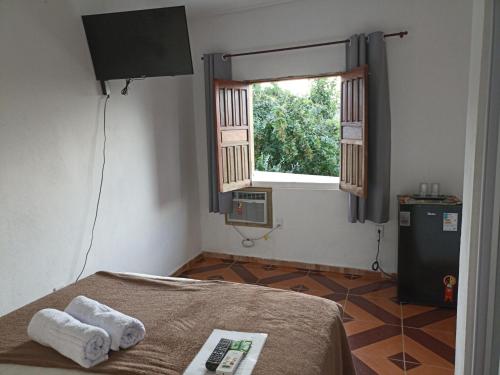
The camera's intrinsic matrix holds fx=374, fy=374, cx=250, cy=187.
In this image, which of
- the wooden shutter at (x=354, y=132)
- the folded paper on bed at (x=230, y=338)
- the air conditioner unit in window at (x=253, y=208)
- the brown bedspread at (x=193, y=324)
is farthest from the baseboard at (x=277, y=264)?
the folded paper on bed at (x=230, y=338)

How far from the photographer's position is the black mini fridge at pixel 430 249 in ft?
9.15

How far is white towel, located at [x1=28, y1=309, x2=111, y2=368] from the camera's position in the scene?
132cm

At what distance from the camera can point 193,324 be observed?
155cm

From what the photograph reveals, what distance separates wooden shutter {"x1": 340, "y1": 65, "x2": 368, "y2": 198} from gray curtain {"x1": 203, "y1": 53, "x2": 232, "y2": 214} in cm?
116

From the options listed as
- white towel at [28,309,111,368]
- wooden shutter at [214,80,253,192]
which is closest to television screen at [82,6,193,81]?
wooden shutter at [214,80,253,192]

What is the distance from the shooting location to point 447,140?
3.10m

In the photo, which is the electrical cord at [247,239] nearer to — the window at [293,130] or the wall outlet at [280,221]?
the wall outlet at [280,221]

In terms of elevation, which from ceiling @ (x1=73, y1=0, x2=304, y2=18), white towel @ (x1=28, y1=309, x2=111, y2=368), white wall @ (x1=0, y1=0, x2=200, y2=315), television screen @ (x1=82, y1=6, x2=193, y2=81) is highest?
ceiling @ (x1=73, y1=0, x2=304, y2=18)

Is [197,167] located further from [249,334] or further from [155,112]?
[249,334]

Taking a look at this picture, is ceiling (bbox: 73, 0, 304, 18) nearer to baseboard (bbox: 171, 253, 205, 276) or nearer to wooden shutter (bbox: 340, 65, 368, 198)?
wooden shutter (bbox: 340, 65, 368, 198)

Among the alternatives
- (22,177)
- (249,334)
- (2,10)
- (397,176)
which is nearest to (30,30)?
(2,10)

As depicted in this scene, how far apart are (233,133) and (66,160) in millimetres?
1613

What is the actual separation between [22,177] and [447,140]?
10.2 ft

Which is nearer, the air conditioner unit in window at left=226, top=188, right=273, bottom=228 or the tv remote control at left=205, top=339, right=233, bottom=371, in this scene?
the tv remote control at left=205, top=339, right=233, bottom=371
